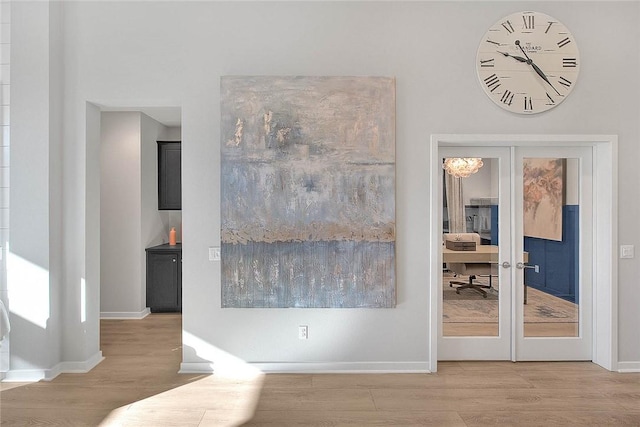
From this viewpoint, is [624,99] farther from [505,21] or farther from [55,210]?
[55,210]

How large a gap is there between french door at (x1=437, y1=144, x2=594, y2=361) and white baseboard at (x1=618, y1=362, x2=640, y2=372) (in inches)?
10.5

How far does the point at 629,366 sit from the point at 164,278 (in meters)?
5.26

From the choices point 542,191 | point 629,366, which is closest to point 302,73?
point 542,191

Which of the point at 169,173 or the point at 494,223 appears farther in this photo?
the point at 169,173

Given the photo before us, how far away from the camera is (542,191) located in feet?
13.2

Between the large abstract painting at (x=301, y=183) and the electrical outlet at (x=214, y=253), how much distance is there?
0.09m

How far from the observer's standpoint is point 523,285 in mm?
4043

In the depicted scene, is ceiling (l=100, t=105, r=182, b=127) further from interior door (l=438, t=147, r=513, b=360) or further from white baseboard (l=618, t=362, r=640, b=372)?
white baseboard (l=618, t=362, r=640, b=372)

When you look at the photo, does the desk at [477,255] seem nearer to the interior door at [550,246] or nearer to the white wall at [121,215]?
the interior door at [550,246]

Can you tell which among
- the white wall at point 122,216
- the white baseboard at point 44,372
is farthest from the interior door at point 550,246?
the white wall at point 122,216

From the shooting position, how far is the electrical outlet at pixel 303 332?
381cm

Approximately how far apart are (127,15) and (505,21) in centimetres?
331

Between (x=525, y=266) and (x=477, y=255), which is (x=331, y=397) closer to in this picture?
(x=477, y=255)

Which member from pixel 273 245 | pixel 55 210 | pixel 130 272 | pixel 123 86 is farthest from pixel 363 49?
pixel 130 272
